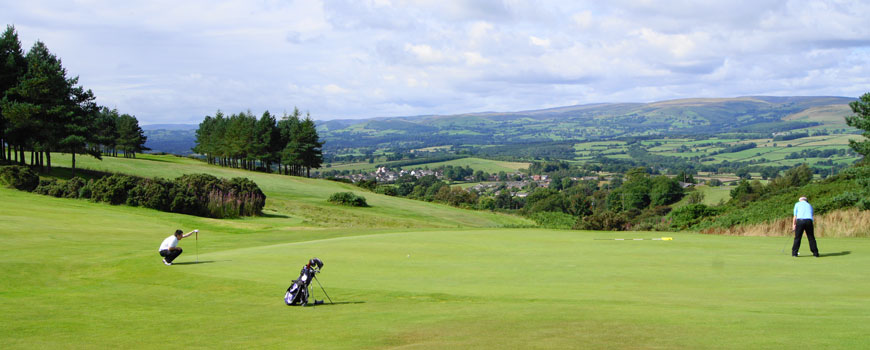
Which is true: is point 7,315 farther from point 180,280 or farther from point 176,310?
point 180,280

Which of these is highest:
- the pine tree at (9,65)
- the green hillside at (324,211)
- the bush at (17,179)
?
the pine tree at (9,65)

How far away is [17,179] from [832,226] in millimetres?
46653

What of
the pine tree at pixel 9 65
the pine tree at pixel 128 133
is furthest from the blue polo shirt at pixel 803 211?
the pine tree at pixel 128 133

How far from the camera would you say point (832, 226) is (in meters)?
24.1

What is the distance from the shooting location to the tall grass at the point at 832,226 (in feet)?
76.1

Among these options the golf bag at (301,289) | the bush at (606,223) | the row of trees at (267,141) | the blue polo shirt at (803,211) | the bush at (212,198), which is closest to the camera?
the golf bag at (301,289)

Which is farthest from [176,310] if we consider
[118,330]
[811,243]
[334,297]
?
[811,243]

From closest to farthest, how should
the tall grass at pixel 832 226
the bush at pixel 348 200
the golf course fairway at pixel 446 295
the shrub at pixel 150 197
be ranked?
the golf course fairway at pixel 446 295, the tall grass at pixel 832 226, the shrub at pixel 150 197, the bush at pixel 348 200

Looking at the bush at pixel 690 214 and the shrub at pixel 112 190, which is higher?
the shrub at pixel 112 190

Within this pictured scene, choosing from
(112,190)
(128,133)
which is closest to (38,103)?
(112,190)

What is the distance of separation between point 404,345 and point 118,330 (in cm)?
412

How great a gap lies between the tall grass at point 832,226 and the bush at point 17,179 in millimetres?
43281

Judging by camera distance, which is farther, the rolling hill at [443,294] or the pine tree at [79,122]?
the pine tree at [79,122]

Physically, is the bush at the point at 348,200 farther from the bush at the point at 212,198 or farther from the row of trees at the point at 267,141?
the row of trees at the point at 267,141
